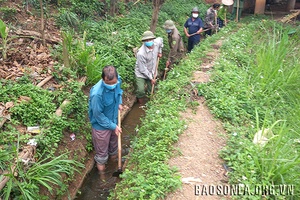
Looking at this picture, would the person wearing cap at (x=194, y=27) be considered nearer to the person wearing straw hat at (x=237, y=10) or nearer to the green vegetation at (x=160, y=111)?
the green vegetation at (x=160, y=111)

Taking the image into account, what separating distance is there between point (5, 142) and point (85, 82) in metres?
2.43

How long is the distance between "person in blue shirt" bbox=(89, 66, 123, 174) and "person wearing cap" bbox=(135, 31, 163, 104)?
6.83ft

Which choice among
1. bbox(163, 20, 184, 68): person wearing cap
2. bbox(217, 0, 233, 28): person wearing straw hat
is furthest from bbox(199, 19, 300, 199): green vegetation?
bbox(217, 0, 233, 28): person wearing straw hat

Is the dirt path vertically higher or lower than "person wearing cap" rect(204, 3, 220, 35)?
lower

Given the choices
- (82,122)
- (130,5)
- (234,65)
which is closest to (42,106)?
(82,122)

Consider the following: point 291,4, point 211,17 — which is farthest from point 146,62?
point 291,4

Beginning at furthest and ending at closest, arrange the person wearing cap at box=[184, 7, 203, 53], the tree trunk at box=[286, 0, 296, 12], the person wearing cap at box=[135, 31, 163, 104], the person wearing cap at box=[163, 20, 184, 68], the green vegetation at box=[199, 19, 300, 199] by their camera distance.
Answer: the tree trunk at box=[286, 0, 296, 12]
the person wearing cap at box=[184, 7, 203, 53]
the person wearing cap at box=[163, 20, 184, 68]
the person wearing cap at box=[135, 31, 163, 104]
the green vegetation at box=[199, 19, 300, 199]

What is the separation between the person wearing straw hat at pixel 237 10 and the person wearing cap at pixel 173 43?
5.47 meters

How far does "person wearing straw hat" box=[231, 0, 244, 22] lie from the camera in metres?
12.7

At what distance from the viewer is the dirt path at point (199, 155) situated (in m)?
3.46

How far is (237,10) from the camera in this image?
12555mm

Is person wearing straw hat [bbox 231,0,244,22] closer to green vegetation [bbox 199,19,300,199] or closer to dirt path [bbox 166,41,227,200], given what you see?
green vegetation [bbox 199,19,300,199]

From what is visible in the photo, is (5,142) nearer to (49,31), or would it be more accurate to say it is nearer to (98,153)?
(98,153)

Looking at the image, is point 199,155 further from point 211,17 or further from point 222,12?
point 222,12
